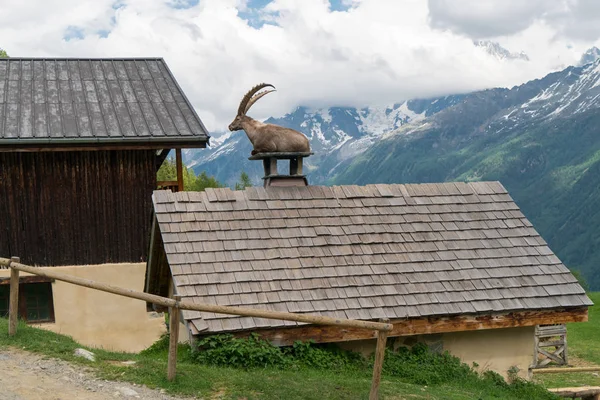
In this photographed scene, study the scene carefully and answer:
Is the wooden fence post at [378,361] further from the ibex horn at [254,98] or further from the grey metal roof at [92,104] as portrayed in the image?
the grey metal roof at [92,104]

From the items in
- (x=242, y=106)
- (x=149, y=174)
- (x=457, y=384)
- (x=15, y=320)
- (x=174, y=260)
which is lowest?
(x=457, y=384)

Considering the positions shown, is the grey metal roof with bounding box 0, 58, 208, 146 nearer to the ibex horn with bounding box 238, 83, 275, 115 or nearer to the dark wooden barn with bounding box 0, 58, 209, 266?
the dark wooden barn with bounding box 0, 58, 209, 266

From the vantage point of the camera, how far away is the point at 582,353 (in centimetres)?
2338

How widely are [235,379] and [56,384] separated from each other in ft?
6.56

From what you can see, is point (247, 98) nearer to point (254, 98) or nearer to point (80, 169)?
point (254, 98)

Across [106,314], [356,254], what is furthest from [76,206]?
[356,254]

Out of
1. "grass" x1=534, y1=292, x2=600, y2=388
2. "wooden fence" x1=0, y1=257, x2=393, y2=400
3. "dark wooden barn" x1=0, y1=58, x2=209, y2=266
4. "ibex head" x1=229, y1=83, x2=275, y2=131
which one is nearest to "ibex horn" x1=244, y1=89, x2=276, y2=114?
"ibex head" x1=229, y1=83, x2=275, y2=131

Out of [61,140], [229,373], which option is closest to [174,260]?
[229,373]

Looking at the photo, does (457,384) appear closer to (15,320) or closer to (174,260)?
(174,260)

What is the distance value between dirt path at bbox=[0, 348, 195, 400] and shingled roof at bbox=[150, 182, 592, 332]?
1721 millimetres

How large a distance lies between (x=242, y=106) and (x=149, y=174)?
12.2 ft

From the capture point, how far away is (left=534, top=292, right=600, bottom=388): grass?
693 inches

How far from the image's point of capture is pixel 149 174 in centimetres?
1584

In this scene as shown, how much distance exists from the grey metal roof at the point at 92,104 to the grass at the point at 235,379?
6.49m
